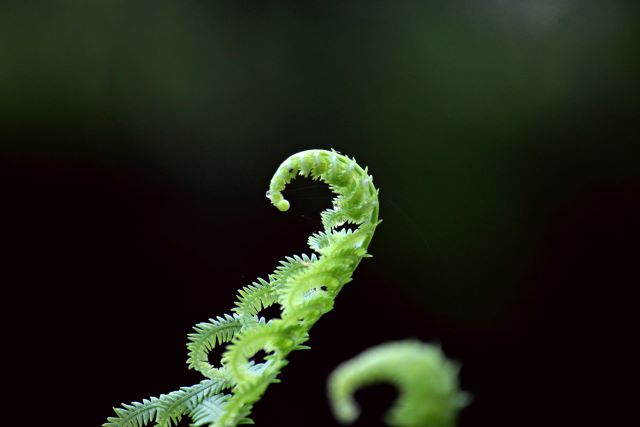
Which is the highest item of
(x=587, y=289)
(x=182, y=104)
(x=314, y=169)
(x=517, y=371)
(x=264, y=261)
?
(x=182, y=104)

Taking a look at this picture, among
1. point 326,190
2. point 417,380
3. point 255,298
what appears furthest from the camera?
point 326,190

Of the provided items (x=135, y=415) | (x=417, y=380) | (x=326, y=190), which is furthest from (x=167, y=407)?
(x=326, y=190)

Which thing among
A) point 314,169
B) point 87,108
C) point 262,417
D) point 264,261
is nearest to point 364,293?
point 264,261

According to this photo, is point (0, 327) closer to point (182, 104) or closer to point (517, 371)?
point (182, 104)

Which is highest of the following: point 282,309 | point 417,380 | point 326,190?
point 326,190

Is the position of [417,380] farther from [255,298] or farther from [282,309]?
[255,298]

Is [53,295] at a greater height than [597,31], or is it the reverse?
[597,31]

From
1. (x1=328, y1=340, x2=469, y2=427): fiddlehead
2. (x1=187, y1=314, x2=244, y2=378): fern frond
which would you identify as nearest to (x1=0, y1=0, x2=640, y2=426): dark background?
(x1=187, y1=314, x2=244, y2=378): fern frond
